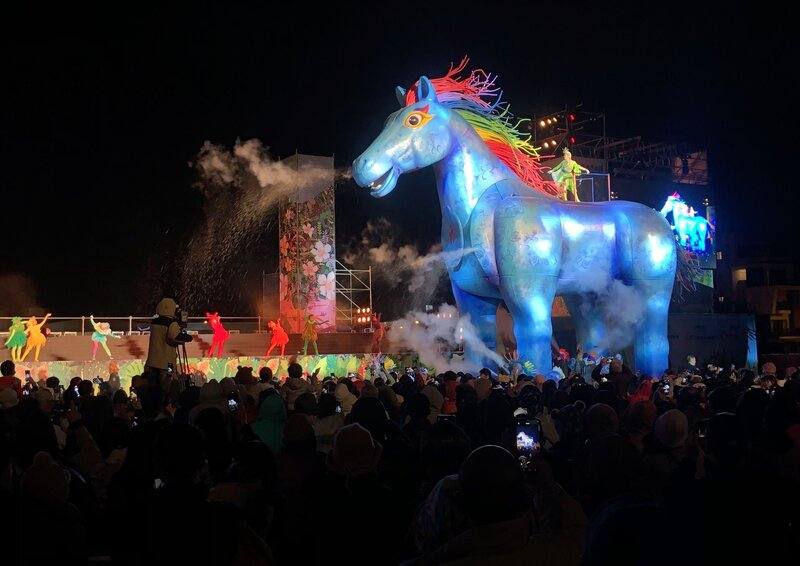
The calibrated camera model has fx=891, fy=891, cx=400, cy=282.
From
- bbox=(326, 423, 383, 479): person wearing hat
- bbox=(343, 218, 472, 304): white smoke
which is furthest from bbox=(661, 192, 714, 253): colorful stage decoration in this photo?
bbox=(326, 423, 383, 479): person wearing hat

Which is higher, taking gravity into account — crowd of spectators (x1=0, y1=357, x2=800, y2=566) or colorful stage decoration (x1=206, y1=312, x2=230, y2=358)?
colorful stage decoration (x1=206, y1=312, x2=230, y2=358)

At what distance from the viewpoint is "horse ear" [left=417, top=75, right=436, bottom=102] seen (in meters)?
15.7

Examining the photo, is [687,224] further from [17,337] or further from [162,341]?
[162,341]

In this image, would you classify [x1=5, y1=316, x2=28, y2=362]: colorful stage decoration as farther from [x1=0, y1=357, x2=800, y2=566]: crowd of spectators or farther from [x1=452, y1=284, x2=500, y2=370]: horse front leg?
[x1=0, y1=357, x2=800, y2=566]: crowd of spectators

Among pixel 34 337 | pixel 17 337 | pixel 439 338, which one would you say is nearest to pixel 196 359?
pixel 34 337

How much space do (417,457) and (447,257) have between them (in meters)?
11.5

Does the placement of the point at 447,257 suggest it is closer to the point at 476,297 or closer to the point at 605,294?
the point at 476,297

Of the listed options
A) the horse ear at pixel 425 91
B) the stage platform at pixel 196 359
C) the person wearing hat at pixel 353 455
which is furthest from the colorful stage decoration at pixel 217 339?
the person wearing hat at pixel 353 455

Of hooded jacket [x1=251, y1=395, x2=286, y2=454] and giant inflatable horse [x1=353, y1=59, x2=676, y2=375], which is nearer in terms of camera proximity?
hooded jacket [x1=251, y1=395, x2=286, y2=454]

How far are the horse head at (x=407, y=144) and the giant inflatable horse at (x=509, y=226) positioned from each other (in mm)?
18

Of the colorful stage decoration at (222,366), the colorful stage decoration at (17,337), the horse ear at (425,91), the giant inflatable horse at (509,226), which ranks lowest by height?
the colorful stage decoration at (222,366)

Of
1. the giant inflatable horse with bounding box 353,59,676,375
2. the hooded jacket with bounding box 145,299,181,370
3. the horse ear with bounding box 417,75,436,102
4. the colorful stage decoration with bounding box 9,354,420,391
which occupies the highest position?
the horse ear with bounding box 417,75,436,102

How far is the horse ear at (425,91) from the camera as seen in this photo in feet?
51.4

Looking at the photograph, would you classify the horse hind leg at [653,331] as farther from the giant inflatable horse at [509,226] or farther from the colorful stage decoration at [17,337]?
the colorful stage decoration at [17,337]
